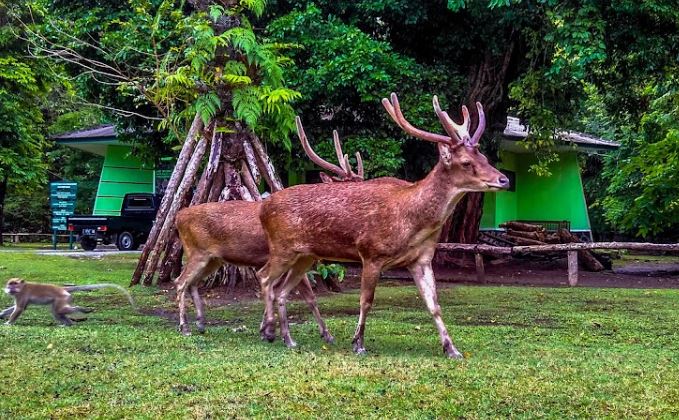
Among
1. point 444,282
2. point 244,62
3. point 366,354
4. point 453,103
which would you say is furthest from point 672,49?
point 366,354

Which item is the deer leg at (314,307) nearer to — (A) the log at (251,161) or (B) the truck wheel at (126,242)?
(A) the log at (251,161)

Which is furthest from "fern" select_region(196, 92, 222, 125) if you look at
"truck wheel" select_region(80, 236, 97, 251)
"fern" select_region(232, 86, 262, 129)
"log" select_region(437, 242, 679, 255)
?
"truck wheel" select_region(80, 236, 97, 251)

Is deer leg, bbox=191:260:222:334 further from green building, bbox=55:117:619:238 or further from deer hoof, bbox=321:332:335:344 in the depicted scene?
green building, bbox=55:117:619:238

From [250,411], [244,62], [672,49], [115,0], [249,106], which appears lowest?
[250,411]

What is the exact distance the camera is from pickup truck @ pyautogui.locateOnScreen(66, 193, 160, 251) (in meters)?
28.1

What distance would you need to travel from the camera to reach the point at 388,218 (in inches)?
297

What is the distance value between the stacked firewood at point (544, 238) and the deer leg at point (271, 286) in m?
13.4

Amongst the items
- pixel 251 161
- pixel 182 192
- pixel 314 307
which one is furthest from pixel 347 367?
pixel 182 192

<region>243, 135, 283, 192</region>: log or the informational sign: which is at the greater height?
the informational sign

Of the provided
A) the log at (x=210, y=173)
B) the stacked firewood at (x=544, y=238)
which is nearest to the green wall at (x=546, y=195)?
the stacked firewood at (x=544, y=238)

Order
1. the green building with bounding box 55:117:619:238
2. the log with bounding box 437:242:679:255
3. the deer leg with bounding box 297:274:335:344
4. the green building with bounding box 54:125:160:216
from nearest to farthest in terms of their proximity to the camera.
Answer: the deer leg with bounding box 297:274:335:344 → the log with bounding box 437:242:679:255 → the green building with bounding box 55:117:619:238 → the green building with bounding box 54:125:160:216

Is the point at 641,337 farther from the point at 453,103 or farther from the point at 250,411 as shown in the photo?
the point at 453,103

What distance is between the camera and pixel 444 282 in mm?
16719

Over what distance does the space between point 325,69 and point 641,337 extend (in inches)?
327
